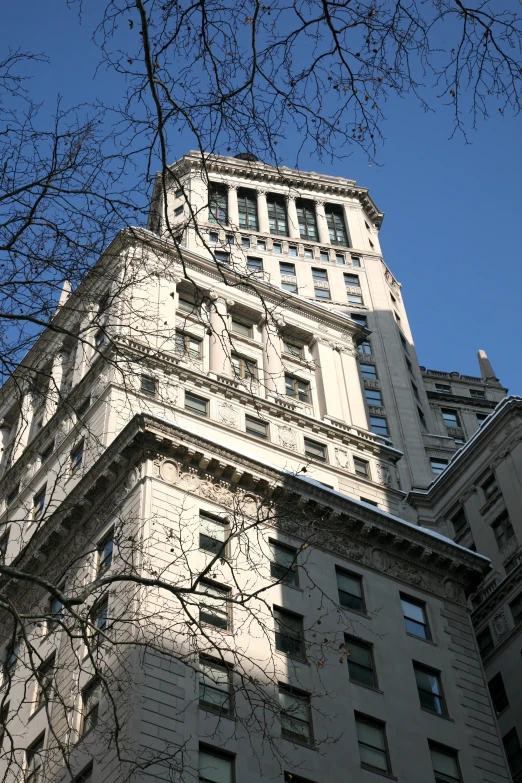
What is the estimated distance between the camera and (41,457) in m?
52.9

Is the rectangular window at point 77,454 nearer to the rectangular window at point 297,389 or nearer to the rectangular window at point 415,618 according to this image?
the rectangular window at point 297,389

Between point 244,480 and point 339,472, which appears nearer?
point 244,480

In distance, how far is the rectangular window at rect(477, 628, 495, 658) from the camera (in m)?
53.5

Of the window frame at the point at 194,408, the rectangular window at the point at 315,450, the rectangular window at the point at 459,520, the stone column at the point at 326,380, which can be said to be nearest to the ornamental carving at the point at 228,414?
the window frame at the point at 194,408

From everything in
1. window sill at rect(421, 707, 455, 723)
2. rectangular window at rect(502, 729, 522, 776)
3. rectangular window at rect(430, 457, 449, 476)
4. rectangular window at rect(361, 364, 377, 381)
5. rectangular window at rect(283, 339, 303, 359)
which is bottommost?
window sill at rect(421, 707, 455, 723)

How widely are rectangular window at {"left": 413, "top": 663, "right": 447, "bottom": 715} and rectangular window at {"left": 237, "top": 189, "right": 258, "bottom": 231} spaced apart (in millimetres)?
66253

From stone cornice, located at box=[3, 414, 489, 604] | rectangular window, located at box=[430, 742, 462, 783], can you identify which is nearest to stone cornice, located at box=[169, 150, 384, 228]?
stone cornice, located at box=[3, 414, 489, 604]

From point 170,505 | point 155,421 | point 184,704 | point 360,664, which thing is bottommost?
point 184,704

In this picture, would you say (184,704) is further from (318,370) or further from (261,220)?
(261,220)

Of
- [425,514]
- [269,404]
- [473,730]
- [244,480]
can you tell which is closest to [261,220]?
[425,514]

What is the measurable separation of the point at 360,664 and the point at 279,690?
4714 mm

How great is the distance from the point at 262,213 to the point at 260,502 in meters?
64.3

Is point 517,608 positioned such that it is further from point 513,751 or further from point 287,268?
point 287,268

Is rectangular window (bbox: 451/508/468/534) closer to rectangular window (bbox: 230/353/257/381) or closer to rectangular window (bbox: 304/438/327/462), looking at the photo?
rectangular window (bbox: 304/438/327/462)
